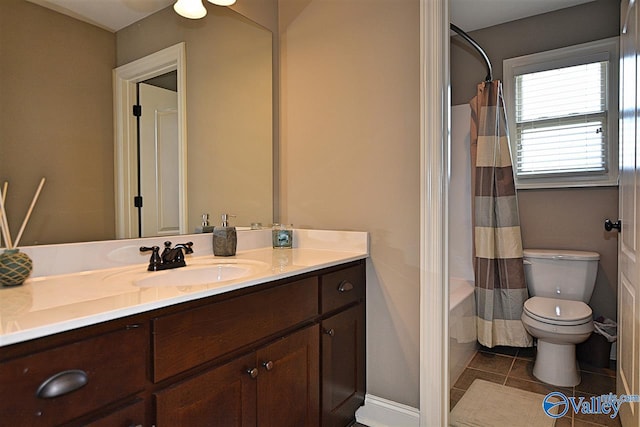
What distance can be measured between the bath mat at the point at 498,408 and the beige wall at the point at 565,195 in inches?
39.8

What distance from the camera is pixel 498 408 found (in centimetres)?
196

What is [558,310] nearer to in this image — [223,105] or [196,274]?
[196,274]

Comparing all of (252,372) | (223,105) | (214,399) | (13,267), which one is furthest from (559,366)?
(13,267)

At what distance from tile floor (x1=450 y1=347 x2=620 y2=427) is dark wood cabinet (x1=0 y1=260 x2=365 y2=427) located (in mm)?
1024

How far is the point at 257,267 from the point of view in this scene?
55.2 inches

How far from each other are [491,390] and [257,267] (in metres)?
1.69

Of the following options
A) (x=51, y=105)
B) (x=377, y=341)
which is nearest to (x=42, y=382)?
(x=51, y=105)

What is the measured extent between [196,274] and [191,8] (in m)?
1.18

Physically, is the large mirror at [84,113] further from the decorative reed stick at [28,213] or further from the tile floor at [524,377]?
the tile floor at [524,377]

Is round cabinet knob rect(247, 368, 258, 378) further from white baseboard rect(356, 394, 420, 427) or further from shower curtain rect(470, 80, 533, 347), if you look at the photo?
shower curtain rect(470, 80, 533, 347)

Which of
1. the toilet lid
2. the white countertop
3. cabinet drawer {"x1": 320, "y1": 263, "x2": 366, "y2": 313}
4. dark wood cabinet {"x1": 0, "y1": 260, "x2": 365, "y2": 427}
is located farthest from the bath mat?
the white countertop

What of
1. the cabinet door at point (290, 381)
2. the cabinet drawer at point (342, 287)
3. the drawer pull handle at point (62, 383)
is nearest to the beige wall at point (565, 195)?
the cabinet drawer at point (342, 287)

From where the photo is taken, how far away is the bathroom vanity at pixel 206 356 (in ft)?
2.25

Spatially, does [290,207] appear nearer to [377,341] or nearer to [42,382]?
[377,341]
